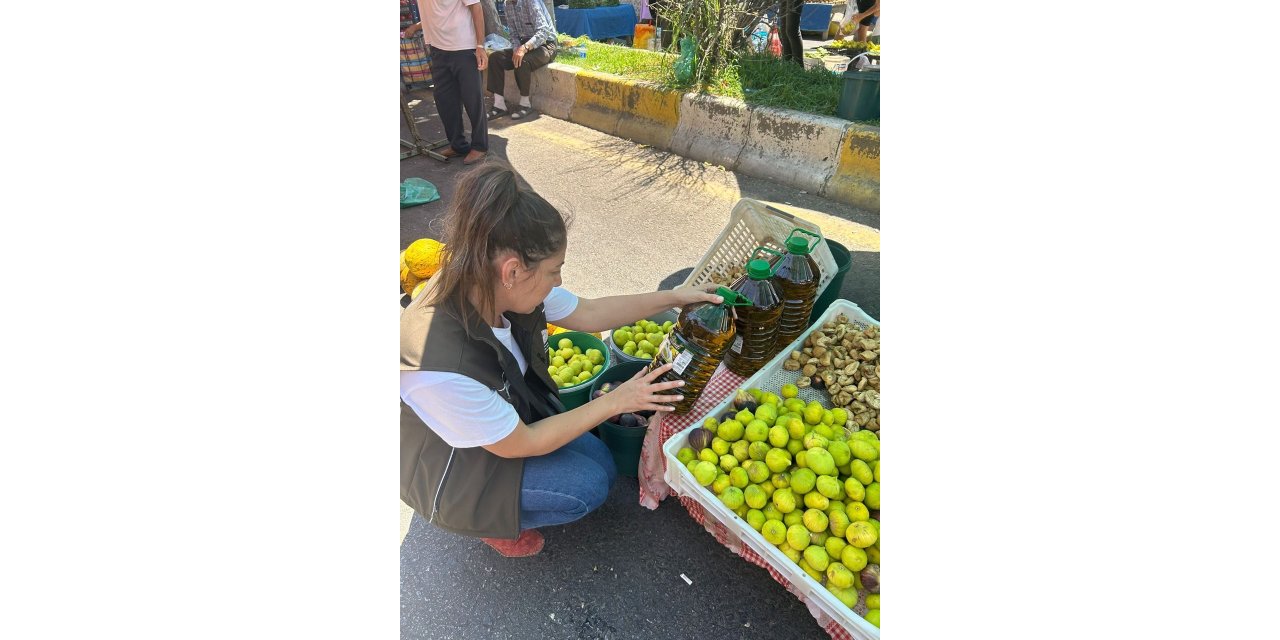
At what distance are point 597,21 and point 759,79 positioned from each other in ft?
26.6

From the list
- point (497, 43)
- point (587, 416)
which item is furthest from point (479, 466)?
point (497, 43)

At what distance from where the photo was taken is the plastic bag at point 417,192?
6293 mm

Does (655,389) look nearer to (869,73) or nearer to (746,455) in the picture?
(746,455)

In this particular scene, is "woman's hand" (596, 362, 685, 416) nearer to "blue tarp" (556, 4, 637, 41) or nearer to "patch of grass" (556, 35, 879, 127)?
"patch of grass" (556, 35, 879, 127)

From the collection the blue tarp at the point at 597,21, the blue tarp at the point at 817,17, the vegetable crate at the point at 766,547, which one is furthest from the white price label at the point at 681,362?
the blue tarp at the point at 817,17

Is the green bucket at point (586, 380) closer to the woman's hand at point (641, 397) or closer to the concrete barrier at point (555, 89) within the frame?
the woman's hand at point (641, 397)

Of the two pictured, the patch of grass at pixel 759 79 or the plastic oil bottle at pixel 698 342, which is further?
the patch of grass at pixel 759 79

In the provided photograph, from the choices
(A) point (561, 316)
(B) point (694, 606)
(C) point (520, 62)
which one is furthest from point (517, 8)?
(B) point (694, 606)

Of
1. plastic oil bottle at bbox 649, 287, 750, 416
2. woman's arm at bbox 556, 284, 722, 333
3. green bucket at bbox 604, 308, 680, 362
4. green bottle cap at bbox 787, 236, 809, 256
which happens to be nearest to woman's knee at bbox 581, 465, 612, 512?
plastic oil bottle at bbox 649, 287, 750, 416

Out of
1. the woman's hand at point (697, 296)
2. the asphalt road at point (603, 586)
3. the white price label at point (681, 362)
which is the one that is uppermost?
the woman's hand at point (697, 296)

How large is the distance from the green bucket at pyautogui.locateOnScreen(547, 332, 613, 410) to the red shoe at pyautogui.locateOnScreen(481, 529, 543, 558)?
660mm

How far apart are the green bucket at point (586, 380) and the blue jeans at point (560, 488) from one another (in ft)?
1.65

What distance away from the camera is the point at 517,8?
852cm

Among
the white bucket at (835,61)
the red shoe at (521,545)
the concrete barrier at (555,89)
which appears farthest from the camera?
the white bucket at (835,61)
